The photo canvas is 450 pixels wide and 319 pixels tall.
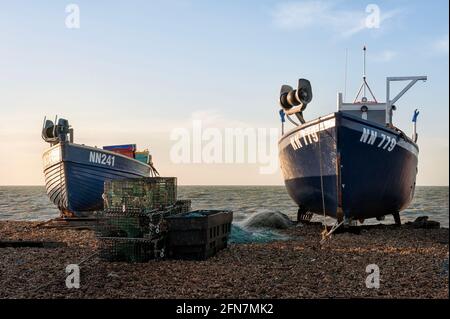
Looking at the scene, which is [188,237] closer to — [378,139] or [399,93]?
[378,139]

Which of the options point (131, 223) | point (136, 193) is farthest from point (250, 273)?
point (136, 193)

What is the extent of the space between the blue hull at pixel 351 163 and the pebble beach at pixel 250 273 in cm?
320

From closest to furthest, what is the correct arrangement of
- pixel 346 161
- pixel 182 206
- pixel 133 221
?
pixel 133 221 < pixel 182 206 < pixel 346 161

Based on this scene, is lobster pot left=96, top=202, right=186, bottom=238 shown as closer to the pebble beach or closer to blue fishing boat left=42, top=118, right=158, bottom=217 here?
the pebble beach

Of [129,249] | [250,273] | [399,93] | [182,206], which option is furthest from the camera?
[399,93]

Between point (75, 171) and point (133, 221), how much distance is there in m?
11.4

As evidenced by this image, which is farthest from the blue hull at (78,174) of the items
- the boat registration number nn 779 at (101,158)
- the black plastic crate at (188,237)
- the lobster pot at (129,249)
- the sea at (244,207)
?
the black plastic crate at (188,237)

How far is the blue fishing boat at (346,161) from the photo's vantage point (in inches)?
598

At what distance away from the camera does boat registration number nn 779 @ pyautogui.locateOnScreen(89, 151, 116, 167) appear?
21.0 metres

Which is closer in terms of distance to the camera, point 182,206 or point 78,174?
point 182,206

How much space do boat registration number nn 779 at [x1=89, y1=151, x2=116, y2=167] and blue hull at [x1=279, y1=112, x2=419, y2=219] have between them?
8.37 meters

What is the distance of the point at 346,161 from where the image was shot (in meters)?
15.2

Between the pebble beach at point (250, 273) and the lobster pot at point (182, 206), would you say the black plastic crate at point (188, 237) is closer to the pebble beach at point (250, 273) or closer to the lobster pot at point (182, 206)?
the pebble beach at point (250, 273)
